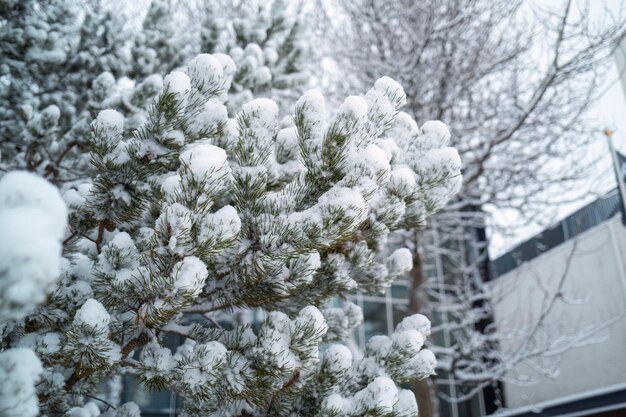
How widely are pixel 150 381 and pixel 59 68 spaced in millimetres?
3817

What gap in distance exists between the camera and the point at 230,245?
5.72ft

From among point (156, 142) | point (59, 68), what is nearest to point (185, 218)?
point (156, 142)

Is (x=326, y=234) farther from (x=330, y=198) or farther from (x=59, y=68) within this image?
(x=59, y=68)

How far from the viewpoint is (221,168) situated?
1.70 metres

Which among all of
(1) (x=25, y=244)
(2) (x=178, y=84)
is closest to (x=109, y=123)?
(2) (x=178, y=84)

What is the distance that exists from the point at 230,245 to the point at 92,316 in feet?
1.64

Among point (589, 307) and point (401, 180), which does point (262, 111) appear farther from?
point (589, 307)

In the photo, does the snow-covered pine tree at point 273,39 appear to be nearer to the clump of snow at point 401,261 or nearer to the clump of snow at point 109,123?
the clump of snow at point 401,261

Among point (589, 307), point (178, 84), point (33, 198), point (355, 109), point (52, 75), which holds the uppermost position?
point (589, 307)

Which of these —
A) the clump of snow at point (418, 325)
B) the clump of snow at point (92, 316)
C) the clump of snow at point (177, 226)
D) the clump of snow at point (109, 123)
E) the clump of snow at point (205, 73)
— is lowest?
the clump of snow at point (92, 316)

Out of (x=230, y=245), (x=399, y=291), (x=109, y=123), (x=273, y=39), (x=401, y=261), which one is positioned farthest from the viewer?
(x=399, y=291)

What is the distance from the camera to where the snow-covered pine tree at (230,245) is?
Answer: 1.71 meters

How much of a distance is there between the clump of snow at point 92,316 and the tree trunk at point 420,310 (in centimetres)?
508

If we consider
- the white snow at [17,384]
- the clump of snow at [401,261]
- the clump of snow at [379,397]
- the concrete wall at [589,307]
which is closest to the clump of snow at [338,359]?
the clump of snow at [379,397]
